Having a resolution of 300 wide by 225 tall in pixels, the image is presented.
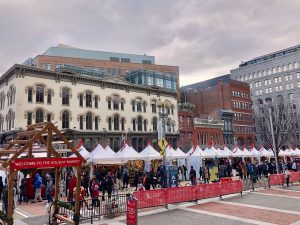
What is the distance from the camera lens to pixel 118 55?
2874 inches

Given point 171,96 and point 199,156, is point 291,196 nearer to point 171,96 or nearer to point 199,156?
point 199,156

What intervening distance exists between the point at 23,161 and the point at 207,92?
6904cm

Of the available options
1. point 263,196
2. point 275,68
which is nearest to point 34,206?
point 263,196

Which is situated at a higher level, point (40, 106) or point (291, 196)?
point (40, 106)

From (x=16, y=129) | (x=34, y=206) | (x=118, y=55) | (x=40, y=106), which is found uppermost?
(x=118, y=55)

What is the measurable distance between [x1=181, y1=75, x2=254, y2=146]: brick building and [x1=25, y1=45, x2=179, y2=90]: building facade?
9346 millimetres

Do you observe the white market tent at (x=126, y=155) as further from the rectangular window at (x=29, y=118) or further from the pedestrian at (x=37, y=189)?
the rectangular window at (x=29, y=118)

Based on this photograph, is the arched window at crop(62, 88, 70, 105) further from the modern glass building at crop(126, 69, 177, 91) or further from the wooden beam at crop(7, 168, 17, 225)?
the wooden beam at crop(7, 168, 17, 225)

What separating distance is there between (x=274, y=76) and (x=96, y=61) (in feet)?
204

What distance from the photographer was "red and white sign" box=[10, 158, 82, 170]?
8.18 meters

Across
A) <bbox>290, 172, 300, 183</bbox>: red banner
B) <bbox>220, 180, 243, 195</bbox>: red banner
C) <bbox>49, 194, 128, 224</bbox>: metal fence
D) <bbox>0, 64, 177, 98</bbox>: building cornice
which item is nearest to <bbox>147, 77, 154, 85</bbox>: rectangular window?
<bbox>0, 64, 177, 98</bbox>: building cornice

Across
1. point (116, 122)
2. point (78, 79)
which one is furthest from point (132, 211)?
point (116, 122)

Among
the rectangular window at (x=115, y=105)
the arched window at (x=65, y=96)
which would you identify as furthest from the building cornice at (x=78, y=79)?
the rectangular window at (x=115, y=105)

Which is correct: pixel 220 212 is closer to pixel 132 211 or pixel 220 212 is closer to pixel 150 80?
pixel 132 211
